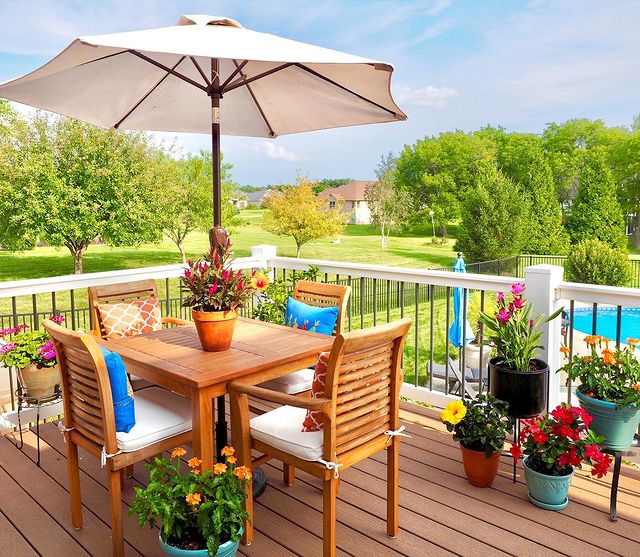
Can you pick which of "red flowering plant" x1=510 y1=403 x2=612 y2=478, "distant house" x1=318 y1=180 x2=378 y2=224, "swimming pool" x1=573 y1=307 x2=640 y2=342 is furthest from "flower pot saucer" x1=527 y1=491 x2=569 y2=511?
"distant house" x1=318 y1=180 x2=378 y2=224

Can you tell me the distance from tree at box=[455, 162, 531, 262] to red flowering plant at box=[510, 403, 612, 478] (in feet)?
89.8

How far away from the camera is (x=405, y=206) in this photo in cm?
3578

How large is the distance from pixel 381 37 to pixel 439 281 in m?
45.6

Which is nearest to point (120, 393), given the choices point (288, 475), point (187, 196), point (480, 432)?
point (288, 475)

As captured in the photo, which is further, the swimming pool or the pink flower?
the swimming pool

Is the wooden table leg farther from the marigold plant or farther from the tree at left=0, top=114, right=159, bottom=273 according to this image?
the tree at left=0, top=114, right=159, bottom=273

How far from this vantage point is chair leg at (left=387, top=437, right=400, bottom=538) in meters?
2.37

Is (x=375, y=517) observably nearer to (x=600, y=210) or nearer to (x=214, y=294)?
(x=214, y=294)

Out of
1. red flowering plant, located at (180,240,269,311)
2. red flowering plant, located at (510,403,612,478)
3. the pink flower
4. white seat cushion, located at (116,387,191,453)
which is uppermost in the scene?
red flowering plant, located at (180,240,269,311)

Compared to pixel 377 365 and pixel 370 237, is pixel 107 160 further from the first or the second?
pixel 370 237

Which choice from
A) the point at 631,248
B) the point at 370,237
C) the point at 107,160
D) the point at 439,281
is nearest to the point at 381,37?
the point at 370,237

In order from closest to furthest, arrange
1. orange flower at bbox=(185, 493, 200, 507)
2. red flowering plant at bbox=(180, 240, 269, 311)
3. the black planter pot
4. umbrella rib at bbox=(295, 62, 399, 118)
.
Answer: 1. orange flower at bbox=(185, 493, 200, 507)
2. red flowering plant at bbox=(180, 240, 269, 311)
3. the black planter pot
4. umbrella rib at bbox=(295, 62, 399, 118)

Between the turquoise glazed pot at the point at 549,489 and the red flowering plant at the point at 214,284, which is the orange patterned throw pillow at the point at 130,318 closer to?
the red flowering plant at the point at 214,284

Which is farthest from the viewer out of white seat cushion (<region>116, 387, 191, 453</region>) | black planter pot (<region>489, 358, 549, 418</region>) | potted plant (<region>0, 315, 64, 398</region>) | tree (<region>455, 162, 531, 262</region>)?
tree (<region>455, 162, 531, 262</region>)
